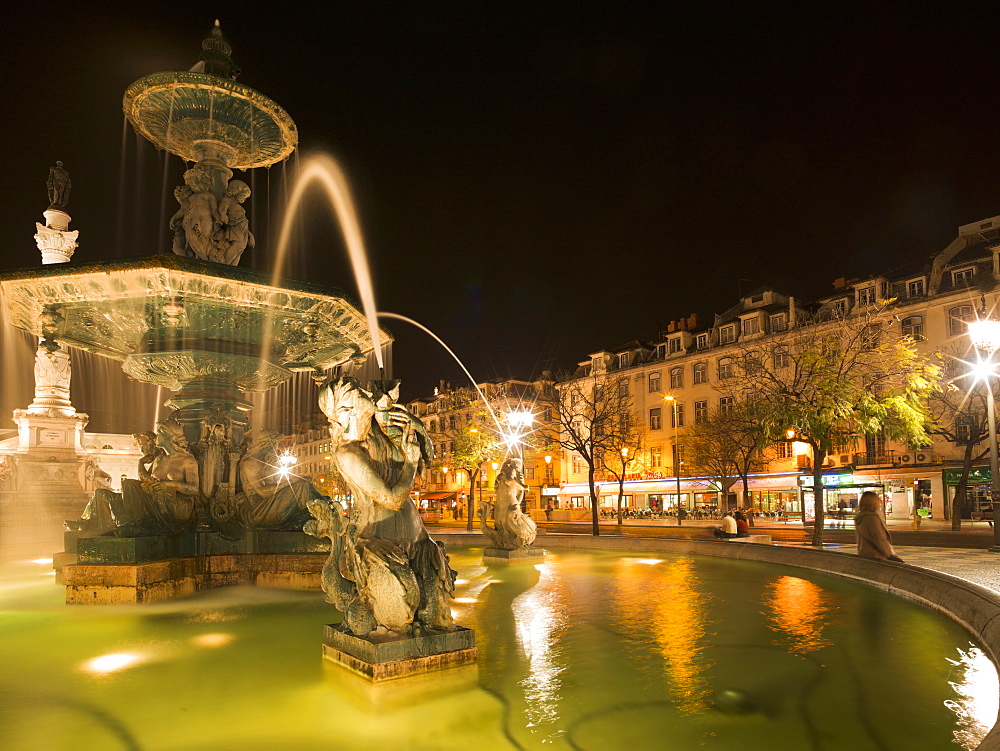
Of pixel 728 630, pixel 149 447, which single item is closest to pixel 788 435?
pixel 728 630

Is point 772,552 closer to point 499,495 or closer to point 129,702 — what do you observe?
point 499,495

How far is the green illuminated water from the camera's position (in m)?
4.07

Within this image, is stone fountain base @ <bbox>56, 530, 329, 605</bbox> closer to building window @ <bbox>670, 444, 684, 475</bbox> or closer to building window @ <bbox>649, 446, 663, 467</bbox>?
building window @ <bbox>670, 444, 684, 475</bbox>

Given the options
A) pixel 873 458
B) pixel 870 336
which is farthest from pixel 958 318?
pixel 870 336

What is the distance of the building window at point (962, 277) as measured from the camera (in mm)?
41606

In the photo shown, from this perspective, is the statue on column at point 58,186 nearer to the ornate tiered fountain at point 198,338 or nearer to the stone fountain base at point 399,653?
the ornate tiered fountain at point 198,338

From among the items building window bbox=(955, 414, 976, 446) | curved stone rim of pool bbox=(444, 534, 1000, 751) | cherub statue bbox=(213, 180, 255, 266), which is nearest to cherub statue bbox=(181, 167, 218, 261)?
cherub statue bbox=(213, 180, 255, 266)

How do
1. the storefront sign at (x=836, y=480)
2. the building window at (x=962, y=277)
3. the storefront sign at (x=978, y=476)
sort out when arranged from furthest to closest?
1. the storefront sign at (x=836, y=480)
2. the building window at (x=962, y=277)
3. the storefront sign at (x=978, y=476)

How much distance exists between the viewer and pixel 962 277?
139ft

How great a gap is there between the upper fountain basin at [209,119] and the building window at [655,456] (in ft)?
169

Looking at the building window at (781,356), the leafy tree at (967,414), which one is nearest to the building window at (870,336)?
the building window at (781,356)

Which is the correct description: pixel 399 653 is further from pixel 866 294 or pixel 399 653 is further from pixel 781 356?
pixel 866 294

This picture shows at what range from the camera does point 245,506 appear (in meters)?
10.7

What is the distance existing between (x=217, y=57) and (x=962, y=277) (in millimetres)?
45742
